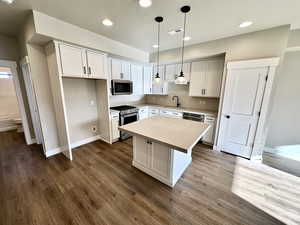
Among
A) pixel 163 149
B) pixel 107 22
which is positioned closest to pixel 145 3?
pixel 107 22

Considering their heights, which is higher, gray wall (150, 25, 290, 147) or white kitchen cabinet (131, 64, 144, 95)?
gray wall (150, 25, 290, 147)

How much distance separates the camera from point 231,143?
3023 millimetres

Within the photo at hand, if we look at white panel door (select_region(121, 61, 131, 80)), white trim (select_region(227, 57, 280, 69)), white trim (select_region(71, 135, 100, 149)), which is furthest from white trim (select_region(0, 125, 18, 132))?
white trim (select_region(227, 57, 280, 69))

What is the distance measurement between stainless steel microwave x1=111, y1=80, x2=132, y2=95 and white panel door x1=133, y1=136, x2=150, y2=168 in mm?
1848

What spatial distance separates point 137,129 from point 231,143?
8.40 feet

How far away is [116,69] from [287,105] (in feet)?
15.1

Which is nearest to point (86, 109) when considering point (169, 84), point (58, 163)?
point (58, 163)

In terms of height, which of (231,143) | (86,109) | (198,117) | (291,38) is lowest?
(231,143)

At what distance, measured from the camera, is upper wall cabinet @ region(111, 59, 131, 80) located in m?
3.51

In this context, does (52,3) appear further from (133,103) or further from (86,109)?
(133,103)

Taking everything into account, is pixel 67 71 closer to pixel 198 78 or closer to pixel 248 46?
pixel 198 78

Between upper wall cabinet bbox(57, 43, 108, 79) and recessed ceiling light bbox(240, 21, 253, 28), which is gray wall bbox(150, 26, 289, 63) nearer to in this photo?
recessed ceiling light bbox(240, 21, 253, 28)

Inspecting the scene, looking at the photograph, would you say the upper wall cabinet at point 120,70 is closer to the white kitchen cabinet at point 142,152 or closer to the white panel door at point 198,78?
the white panel door at point 198,78

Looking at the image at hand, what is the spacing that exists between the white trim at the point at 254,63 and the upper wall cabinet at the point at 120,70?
2.87m
